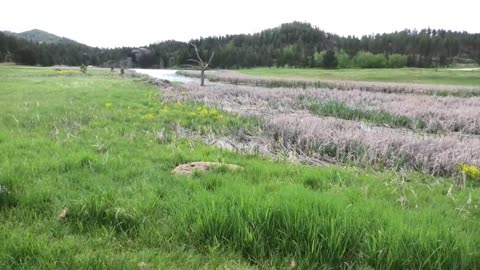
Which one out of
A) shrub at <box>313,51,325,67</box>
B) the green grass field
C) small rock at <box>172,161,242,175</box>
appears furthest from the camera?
shrub at <box>313,51,325,67</box>

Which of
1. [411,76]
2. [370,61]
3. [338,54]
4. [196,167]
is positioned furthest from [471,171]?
[338,54]

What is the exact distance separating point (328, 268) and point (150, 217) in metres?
2.25

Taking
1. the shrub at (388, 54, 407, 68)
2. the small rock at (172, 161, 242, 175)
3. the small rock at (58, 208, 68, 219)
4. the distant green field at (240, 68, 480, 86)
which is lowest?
the distant green field at (240, 68, 480, 86)

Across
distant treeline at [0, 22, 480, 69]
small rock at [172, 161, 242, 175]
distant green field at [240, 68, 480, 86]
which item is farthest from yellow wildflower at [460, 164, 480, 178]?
distant treeline at [0, 22, 480, 69]

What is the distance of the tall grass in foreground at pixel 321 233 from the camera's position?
409 cm

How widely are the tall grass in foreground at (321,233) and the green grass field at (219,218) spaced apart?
1 centimetres

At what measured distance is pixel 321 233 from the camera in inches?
174

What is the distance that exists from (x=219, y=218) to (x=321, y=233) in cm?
113

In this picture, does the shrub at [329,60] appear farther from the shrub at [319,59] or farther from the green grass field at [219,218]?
the green grass field at [219,218]

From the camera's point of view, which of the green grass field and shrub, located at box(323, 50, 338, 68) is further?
shrub, located at box(323, 50, 338, 68)

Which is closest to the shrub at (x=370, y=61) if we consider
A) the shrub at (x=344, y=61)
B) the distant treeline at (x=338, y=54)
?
the distant treeline at (x=338, y=54)

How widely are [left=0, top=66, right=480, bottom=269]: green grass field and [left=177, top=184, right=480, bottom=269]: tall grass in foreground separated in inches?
0.5

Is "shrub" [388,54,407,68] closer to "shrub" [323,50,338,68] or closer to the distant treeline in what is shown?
the distant treeline

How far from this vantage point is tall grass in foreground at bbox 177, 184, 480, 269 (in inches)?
161
